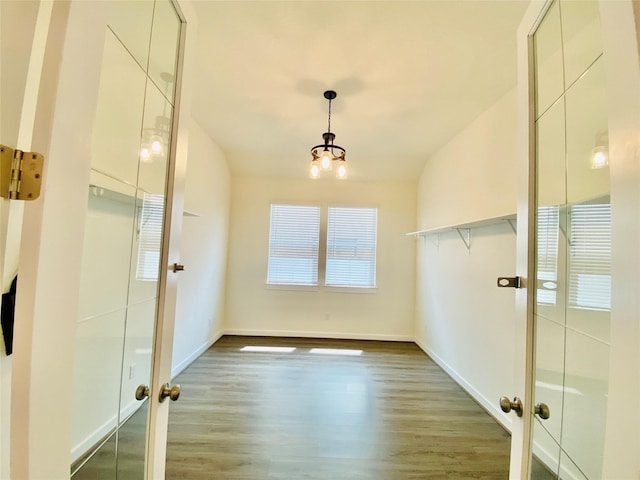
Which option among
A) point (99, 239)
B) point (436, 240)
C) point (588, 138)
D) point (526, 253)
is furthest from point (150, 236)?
point (436, 240)

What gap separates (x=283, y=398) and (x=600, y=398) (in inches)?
96.2

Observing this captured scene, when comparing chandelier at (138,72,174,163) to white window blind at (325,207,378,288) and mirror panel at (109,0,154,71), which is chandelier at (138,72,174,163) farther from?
white window blind at (325,207,378,288)

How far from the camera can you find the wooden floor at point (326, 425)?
5.97 ft

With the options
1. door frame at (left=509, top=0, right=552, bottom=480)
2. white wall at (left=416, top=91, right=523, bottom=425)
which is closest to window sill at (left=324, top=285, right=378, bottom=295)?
white wall at (left=416, top=91, right=523, bottom=425)

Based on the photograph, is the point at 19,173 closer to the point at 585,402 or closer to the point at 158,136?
the point at 158,136

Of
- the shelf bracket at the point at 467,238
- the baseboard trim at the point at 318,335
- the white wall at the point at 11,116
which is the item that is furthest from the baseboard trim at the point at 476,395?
the white wall at the point at 11,116

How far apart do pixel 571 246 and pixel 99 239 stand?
1.49 meters

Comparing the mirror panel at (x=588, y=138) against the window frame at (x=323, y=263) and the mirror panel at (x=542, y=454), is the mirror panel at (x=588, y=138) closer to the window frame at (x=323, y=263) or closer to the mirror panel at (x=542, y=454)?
the mirror panel at (x=542, y=454)

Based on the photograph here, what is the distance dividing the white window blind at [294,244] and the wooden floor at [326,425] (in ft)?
4.96

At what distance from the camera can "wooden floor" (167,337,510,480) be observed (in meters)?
1.82

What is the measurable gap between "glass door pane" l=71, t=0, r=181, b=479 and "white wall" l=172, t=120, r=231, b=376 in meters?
1.93

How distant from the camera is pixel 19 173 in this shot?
0.46 m

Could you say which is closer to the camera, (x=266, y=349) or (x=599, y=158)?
(x=599, y=158)

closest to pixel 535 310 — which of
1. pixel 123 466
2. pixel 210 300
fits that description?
pixel 123 466
